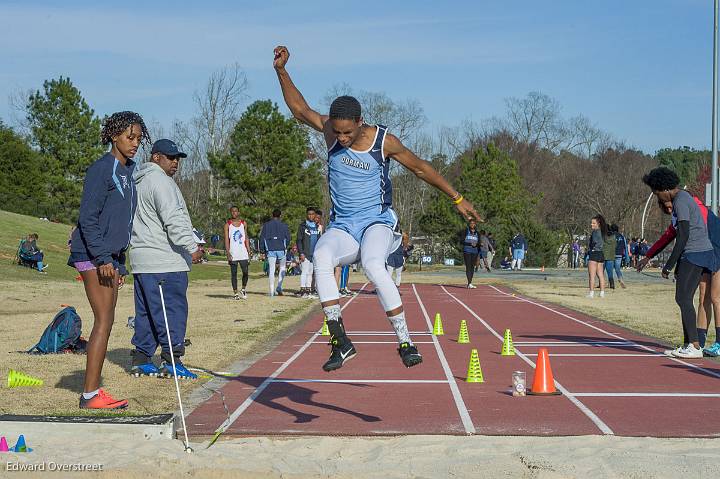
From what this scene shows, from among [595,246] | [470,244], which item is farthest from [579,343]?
[470,244]

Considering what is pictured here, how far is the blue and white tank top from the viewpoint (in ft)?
24.0

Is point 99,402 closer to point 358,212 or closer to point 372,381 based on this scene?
point 358,212

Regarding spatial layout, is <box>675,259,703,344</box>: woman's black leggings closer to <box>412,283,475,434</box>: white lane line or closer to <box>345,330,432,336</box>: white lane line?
<box>412,283,475,434</box>: white lane line

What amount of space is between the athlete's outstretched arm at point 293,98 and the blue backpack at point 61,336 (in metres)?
4.89

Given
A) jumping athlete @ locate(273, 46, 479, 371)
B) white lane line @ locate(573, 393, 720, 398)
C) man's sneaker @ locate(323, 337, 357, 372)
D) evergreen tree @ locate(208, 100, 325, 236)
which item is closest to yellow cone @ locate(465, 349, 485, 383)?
white lane line @ locate(573, 393, 720, 398)

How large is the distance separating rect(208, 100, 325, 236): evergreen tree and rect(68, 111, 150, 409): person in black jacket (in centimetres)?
5150

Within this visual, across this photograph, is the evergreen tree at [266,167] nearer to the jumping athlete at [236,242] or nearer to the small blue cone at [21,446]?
the jumping athlete at [236,242]

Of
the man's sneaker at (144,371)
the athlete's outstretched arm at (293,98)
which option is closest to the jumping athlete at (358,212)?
the athlete's outstretched arm at (293,98)

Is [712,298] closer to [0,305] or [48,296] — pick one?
[0,305]

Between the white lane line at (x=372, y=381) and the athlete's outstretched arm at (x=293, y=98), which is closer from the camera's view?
the athlete's outstretched arm at (x=293, y=98)

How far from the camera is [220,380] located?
31.9 ft

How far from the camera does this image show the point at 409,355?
7.23 m

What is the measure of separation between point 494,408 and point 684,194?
15.8 feet

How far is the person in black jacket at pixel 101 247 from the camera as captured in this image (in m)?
7.60
